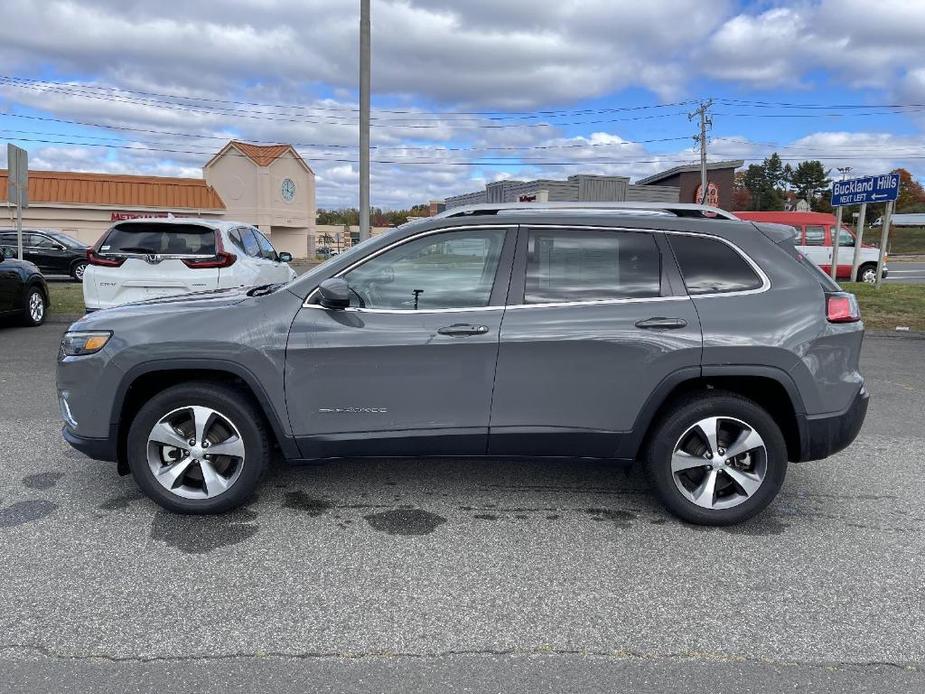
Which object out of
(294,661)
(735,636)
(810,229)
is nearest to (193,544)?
(294,661)

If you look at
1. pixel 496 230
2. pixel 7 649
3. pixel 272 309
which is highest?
pixel 496 230

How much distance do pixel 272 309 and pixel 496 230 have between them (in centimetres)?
128

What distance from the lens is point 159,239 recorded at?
8.42 m

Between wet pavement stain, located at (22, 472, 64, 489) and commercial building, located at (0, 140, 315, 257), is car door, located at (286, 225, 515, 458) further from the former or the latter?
commercial building, located at (0, 140, 315, 257)

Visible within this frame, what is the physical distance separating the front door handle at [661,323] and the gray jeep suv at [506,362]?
0.01m

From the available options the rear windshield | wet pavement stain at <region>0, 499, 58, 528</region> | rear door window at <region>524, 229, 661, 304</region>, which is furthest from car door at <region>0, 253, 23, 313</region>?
rear door window at <region>524, 229, 661, 304</region>

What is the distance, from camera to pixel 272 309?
3.76 m

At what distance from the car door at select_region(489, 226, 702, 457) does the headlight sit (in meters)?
2.13

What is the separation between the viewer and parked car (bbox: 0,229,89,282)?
68.5ft

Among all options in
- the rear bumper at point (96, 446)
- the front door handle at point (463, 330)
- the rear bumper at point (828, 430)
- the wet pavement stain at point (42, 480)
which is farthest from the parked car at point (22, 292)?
the rear bumper at point (828, 430)

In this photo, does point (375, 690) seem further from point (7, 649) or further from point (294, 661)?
point (7, 649)

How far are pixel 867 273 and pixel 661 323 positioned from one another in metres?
21.8

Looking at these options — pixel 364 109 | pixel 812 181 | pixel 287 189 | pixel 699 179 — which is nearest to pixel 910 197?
pixel 812 181

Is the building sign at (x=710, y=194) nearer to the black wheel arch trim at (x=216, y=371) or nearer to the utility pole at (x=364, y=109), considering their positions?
the utility pole at (x=364, y=109)
